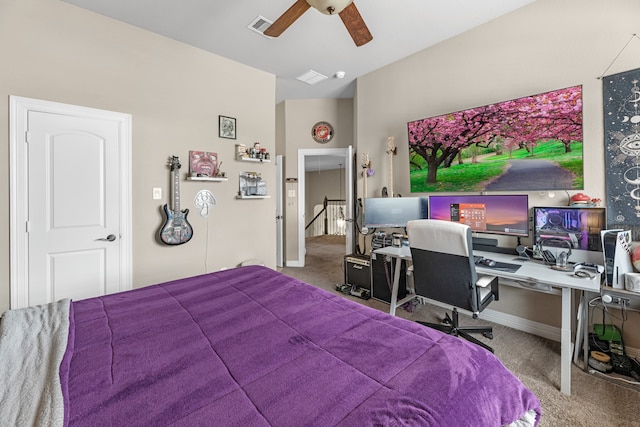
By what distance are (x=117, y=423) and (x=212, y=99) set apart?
10.4 feet

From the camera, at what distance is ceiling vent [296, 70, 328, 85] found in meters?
3.73

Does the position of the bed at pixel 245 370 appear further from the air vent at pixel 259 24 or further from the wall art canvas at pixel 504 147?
the air vent at pixel 259 24

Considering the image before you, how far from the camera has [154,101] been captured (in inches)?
109

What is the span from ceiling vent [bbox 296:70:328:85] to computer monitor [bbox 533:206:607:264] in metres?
3.00

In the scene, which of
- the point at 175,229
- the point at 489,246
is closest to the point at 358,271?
the point at 489,246

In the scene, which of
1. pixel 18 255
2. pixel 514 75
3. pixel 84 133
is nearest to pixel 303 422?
pixel 18 255

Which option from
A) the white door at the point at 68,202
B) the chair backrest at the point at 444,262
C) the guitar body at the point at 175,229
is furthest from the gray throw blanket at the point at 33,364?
the chair backrest at the point at 444,262

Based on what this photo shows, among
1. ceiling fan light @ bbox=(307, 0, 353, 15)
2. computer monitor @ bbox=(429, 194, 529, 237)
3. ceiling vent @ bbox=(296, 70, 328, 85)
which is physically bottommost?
computer monitor @ bbox=(429, 194, 529, 237)

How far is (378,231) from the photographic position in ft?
11.9

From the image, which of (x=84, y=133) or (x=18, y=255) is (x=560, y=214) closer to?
(x=84, y=133)

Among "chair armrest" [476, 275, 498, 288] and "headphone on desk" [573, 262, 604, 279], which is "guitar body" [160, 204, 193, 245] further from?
"headphone on desk" [573, 262, 604, 279]

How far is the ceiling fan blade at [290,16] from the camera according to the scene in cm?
186

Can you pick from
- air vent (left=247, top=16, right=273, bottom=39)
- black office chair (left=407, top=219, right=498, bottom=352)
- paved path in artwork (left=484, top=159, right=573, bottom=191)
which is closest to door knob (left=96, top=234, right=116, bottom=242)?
air vent (left=247, top=16, right=273, bottom=39)

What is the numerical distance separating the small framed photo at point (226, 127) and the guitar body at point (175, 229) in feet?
3.29
